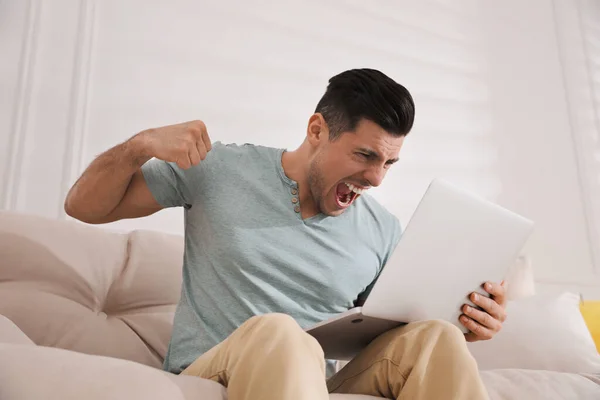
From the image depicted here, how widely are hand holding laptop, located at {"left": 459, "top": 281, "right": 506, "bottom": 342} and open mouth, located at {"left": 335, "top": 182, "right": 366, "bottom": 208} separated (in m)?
0.32

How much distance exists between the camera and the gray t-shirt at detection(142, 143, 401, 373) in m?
1.09

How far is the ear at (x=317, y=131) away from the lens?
126 cm

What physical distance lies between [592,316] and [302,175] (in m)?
1.02

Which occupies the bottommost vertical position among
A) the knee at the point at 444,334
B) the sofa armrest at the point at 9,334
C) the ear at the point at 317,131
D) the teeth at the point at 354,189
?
the sofa armrest at the point at 9,334

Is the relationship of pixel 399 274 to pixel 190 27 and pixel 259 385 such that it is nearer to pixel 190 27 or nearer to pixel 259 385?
A: pixel 259 385

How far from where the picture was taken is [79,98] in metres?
1.67

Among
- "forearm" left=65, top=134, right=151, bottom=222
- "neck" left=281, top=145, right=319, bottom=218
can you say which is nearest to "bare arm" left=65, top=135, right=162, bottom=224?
"forearm" left=65, top=134, right=151, bottom=222

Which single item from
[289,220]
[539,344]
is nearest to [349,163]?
[289,220]

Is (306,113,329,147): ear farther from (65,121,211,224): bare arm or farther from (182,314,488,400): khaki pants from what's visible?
(182,314,488,400): khaki pants

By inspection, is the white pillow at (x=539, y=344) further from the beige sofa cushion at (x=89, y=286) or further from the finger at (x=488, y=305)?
the beige sofa cushion at (x=89, y=286)

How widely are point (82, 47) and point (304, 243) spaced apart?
0.95 m

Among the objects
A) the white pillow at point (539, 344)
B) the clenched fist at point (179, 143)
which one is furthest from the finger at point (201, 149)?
the white pillow at point (539, 344)

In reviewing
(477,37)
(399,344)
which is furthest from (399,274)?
(477,37)

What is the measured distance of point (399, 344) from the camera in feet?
3.11
